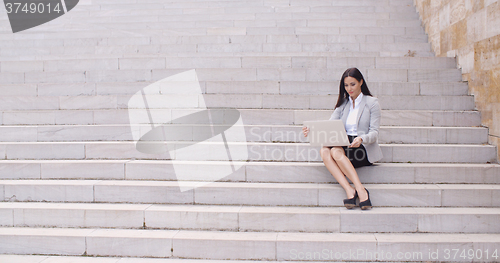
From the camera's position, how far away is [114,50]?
25.3 feet

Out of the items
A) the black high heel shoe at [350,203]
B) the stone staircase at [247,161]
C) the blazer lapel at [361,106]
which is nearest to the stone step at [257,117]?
the stone staircase at [247,161]

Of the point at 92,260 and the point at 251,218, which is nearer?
the point at 92,260

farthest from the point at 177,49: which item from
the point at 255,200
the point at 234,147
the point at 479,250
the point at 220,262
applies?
the point at 479,250

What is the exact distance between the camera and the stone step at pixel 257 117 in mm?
5219

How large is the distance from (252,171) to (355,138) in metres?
1.39

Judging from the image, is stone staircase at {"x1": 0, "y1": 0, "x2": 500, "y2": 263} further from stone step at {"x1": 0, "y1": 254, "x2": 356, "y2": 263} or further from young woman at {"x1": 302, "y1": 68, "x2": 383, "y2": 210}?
young woman at {"x1": 302, "y1": 68, "x2": 383, "y2": 210}

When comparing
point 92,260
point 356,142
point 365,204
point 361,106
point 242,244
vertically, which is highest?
point 361,106

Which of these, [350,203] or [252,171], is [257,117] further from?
[350,203]

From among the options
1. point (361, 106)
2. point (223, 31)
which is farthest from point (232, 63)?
point (361, 106)

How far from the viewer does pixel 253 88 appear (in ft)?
19.8

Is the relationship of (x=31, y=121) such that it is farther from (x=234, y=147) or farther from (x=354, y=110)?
(x=354, y=110)

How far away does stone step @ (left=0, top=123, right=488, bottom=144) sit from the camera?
16.2ft

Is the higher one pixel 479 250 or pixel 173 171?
pixel 173 171

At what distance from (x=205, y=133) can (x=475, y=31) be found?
14.9ft
